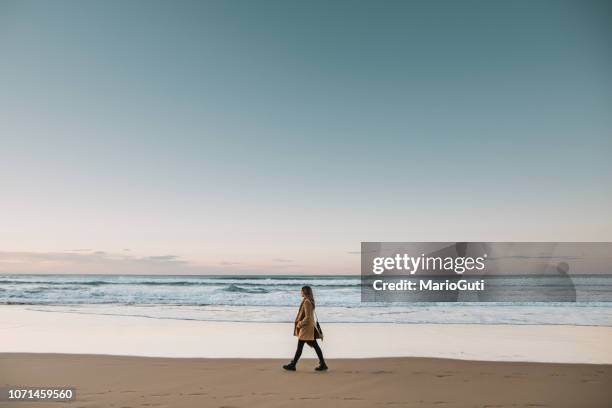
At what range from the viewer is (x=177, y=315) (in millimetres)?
16719

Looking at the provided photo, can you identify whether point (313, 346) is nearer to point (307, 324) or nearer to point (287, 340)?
point (307, 324)

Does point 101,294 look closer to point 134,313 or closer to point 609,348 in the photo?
point 134,313

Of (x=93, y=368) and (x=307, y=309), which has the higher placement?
(x=307, y=309)

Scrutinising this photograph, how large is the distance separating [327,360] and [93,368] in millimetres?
3948

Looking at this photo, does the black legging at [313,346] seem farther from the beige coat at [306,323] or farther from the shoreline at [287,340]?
the shoreline at [287,340]

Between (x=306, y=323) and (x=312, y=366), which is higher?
(x=306, y=323)

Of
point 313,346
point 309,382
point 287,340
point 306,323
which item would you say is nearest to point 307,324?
point 306,323

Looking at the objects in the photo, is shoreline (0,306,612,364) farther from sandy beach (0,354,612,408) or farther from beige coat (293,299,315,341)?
beige coat (293,299,315,341)

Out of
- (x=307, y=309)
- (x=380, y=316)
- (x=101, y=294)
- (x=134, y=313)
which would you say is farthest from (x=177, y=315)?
(x=101, y=294)

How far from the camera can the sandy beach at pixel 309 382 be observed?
19.8ft

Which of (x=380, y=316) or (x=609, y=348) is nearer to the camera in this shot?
(x=609, y=348)

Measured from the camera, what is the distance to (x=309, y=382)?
272 inches

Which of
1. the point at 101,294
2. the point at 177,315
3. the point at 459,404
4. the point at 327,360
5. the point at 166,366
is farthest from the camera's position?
the point at 101,294

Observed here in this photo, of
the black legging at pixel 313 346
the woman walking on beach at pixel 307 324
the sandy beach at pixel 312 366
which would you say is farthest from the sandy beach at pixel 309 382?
the woman walking on beach at pixel 307 324
